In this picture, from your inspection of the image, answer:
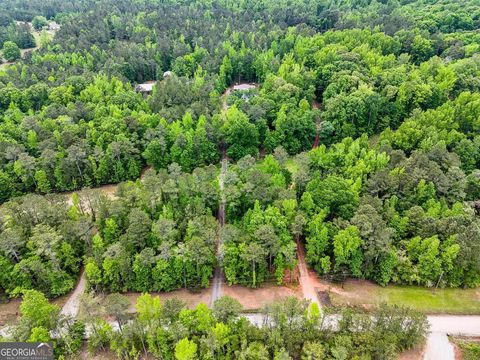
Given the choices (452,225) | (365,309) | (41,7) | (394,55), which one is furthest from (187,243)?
(41,7)

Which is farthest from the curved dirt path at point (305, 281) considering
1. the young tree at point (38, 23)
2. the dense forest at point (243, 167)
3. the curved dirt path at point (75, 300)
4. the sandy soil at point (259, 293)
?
the young tree at point (38, 23)

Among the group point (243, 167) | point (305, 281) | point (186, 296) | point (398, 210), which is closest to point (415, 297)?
point (398, 210)

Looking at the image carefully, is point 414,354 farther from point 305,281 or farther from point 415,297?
point 305,281

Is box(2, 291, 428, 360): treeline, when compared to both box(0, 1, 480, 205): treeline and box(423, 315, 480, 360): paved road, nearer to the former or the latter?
box(423, 315, 480, 360): paved road

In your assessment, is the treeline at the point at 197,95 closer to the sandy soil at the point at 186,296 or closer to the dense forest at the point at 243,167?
the dense forest at the point at 243,167

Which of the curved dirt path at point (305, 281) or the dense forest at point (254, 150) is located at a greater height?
the dense forest at point (254, 150)

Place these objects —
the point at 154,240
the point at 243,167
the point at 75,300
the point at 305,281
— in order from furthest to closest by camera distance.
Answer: the point at 243,167 → the point at 305,281 → the point at 154,240 → the point at 75,300
